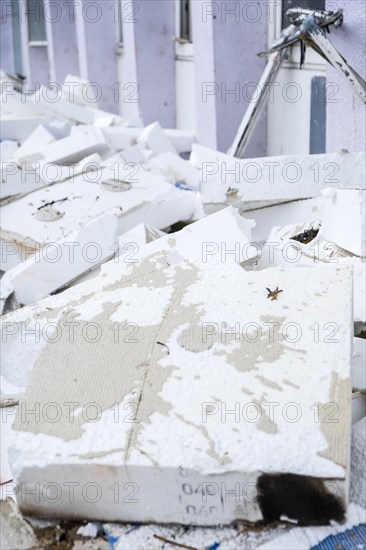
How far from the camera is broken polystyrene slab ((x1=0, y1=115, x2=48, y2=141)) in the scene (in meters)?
6.13

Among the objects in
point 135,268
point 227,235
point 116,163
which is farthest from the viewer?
point 116,163

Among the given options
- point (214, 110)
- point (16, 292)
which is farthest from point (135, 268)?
point (214, 110)

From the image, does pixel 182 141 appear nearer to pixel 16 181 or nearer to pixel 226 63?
pixel 226 63

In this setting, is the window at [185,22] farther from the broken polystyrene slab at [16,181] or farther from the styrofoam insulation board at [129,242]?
the styrofoam insulation board at [129,242]

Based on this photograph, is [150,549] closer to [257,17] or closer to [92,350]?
[92,350]

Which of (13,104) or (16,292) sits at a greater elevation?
(13,104)

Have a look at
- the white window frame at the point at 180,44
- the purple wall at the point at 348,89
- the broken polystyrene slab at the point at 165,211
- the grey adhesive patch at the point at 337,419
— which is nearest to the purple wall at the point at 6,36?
the white window frame at the point at 180,44

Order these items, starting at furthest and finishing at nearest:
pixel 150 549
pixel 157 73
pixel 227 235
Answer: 1. pixel 157 73
2. pixel 227 235
3. pixel 150 549

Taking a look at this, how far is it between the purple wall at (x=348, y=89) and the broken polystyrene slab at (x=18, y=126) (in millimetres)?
3208

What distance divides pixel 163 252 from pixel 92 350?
2.22ft

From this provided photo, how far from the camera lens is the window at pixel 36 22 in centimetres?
1232

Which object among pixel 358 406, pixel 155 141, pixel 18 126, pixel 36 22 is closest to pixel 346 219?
pixel 358 406

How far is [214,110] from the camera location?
5809 mm

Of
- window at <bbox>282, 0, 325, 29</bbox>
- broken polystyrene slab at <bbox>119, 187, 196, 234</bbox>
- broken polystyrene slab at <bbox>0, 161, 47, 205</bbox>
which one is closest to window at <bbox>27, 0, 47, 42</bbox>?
window at <bbox>282, 0, 325, 29</bbox>
